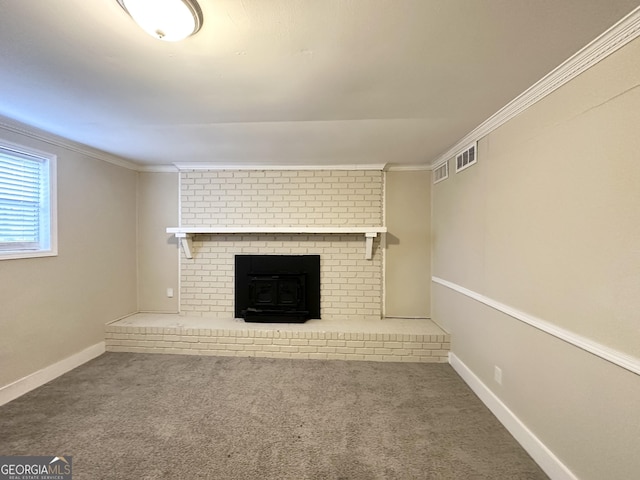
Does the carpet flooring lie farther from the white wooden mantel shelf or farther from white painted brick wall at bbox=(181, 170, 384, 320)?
the white wooden mantel shelf

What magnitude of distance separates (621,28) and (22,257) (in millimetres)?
4362

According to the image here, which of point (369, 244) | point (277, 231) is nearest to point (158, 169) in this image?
point (277, 231)

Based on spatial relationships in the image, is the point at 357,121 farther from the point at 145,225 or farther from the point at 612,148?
the point at 145,225

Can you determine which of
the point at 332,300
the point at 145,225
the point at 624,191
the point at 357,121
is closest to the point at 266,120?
the point at 357,121

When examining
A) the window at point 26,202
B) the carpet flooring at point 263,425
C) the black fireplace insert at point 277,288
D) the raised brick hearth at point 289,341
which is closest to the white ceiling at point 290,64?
the window at point 26,202

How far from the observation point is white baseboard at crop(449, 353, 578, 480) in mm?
1593

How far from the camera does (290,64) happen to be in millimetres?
1502

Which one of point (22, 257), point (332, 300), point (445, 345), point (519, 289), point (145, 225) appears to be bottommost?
point (445, 345)

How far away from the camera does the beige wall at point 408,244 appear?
3.84 m

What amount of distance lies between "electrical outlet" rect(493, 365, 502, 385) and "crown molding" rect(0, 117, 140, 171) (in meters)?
4.56

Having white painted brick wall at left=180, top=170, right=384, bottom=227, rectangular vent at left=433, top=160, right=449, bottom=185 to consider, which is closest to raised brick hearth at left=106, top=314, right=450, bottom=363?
white painted brick wall at left=180, top=170, right=384, bottom=227

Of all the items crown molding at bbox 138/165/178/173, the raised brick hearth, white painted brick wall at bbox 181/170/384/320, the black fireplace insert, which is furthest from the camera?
crown molding at bbox 138/165/178/173

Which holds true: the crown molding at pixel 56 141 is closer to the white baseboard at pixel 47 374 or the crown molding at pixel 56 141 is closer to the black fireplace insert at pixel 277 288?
the black fireplace insert at pixel 277 288

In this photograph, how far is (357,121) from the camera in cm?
229
